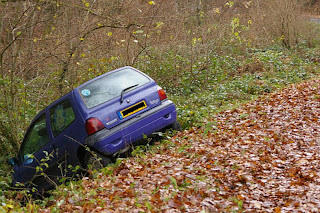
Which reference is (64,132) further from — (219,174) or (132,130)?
(219,174)

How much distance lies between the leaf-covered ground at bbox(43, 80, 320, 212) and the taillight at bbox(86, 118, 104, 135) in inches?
28.6

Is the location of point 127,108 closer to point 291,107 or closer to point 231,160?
point 231,160

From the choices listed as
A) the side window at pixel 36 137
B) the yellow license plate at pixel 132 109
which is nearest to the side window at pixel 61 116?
the side window at pixel 36 137

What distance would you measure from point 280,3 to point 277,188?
47.4 feet

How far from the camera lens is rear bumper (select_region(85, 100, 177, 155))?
7.27m

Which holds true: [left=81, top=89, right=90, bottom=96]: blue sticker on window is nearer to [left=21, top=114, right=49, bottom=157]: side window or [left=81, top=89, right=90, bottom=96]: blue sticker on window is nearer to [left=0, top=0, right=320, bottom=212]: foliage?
[left=21, top=114, right=49, bottom=157]: side window

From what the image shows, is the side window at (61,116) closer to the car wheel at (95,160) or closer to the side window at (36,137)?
the side window at (36,137)

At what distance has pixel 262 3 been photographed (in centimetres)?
2070

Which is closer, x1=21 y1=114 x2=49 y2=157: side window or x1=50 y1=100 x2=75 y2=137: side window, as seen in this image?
x1=50 y1=100 x2=75 y2=137: side window

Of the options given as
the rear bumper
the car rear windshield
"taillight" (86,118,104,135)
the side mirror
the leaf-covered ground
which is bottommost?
the leaf-covered ground

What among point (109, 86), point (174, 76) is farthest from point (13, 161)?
point (174, 76)

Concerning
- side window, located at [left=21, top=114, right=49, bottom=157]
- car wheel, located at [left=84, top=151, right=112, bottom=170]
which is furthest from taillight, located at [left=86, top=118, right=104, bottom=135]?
side window, located at [left=21, top=114, right=49, bottom=157]

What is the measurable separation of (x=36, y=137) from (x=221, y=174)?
3.95 m

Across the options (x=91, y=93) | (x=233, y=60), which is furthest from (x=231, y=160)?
(x=233, y=60)
